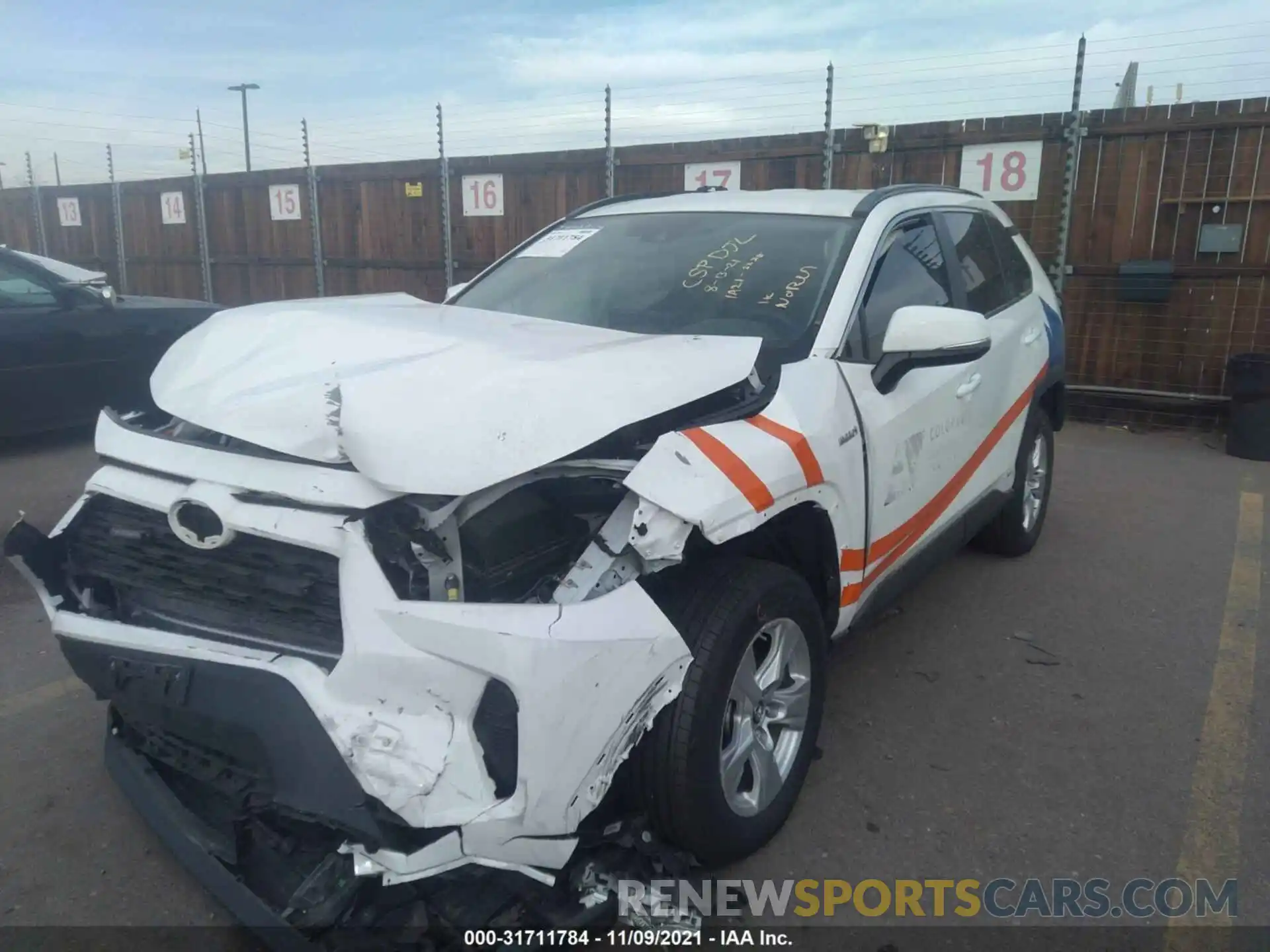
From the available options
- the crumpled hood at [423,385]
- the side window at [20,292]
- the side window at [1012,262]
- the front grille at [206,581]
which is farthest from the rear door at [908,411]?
the side window at [20,292]

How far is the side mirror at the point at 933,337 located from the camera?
2955 millimetres

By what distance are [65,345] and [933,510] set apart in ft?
20.9

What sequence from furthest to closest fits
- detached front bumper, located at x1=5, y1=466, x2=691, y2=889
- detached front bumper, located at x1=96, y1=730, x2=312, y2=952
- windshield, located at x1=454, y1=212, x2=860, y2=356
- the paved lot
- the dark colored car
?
the dark colored car → windshield, located at x1=454, y1=212, x2=860, y2=356 → the paved lot → detached front bumper, located at x1=96, y1=730, x2=312, y2=952 → detached front bumper, located at x1=5, y1=466, x2=691, y2=889

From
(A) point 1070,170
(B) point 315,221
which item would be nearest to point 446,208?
(B) point 315,221

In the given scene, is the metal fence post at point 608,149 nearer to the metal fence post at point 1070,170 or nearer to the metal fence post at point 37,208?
the metal fence post at point 1070,170

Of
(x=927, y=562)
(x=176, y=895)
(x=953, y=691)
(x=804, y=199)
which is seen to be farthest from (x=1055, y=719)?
(x=176, y=895)

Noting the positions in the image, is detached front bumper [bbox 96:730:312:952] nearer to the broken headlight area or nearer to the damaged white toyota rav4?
the damaged white toyota rav4

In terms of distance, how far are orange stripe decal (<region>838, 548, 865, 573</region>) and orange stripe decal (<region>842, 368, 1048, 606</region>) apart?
53 millimetres

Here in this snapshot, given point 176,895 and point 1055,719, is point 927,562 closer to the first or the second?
point 1055,719

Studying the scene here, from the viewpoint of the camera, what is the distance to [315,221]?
12.8 m

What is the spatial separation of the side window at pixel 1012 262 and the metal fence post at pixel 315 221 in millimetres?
10018

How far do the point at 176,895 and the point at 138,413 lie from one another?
1398mm

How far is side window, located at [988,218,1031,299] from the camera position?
4695 millimetres

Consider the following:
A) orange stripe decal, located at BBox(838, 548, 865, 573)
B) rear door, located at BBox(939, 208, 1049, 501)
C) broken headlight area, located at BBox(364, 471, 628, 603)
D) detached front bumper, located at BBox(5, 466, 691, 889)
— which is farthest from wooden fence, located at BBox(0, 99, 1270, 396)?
detached front bumper, located at BBox(5, 466, 691, 889)
